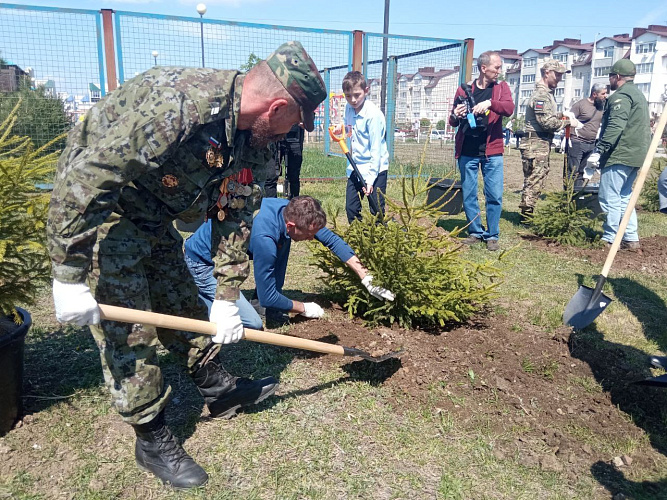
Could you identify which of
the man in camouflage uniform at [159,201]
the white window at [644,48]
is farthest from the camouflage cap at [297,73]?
the white window at [644,48]

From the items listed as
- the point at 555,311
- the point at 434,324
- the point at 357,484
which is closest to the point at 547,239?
the point at 555,311

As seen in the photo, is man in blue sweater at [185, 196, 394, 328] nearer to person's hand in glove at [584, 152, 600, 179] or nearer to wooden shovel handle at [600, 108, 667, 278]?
wooden shovel handle at [600, 108, 667, 278]

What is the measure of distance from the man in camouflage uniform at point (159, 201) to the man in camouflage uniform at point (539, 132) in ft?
19.4

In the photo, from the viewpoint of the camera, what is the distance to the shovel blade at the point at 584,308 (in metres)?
3.98

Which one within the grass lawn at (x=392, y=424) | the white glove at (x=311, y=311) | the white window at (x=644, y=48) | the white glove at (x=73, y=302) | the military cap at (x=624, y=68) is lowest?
the grass lawn at (x=392, y=424)

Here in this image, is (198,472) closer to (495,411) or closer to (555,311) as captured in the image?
(495,411)

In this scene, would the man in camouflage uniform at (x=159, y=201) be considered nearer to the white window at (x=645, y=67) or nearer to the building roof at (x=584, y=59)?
the white window at (x=645, y=67)

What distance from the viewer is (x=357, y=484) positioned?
8.21 feet

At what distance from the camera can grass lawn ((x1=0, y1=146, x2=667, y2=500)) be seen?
2.50 metres

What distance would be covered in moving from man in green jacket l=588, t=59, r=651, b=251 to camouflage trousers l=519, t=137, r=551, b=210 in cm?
127

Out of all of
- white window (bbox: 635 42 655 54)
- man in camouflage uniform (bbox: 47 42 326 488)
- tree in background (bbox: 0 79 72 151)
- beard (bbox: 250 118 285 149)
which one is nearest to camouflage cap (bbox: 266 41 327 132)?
man in camouflage uniform (bbox: 47 42 326 488)

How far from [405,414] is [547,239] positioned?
4.75 meters

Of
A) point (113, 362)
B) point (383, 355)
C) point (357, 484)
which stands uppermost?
point (113, 362)

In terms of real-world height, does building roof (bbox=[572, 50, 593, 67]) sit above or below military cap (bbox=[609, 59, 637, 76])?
above
